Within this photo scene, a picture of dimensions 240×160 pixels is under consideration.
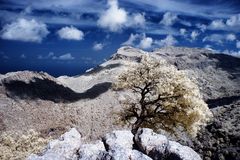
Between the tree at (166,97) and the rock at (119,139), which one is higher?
the rock at (119,139)

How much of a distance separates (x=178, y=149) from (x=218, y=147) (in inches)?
2827

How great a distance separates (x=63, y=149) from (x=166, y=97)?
2610 centimetres

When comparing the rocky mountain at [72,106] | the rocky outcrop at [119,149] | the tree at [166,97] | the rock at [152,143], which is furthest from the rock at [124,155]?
the rocky mountain at [72,106]

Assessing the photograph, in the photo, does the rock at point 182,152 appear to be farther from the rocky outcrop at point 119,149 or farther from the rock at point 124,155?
the rock at point 124,155

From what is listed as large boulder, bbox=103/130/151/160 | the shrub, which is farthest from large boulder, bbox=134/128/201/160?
the shrub

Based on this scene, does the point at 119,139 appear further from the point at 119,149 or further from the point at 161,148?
the point at 119,149

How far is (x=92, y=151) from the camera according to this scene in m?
25.3

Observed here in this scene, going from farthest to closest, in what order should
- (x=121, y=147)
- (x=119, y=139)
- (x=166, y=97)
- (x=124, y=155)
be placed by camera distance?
(x=166, y=97), (x=119, y=139), (x=121, y=147), (x=124, y=155)

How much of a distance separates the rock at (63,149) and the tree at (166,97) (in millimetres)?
21892

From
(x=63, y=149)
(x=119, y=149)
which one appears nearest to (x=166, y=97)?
(x=63, y=149)

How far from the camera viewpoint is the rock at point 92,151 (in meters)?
24.3

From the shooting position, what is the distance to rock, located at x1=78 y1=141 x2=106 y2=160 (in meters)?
24.3

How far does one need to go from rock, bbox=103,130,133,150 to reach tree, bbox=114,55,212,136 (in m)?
20.1

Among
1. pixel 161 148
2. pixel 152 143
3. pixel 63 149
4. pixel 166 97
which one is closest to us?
pixel 161 148
